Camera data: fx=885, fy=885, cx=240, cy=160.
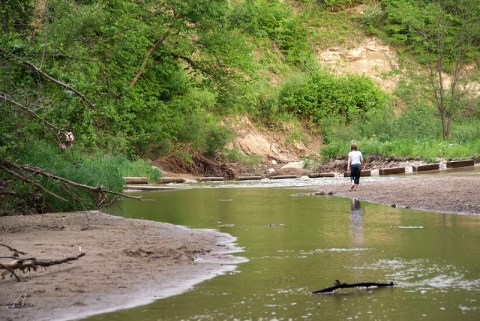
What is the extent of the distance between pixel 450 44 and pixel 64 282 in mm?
43629

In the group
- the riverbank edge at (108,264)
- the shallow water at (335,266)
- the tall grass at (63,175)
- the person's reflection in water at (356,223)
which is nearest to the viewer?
the shallow water at (335,266)

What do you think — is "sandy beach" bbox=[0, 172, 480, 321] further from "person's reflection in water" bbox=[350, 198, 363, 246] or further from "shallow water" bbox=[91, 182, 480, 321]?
"person's reflection in water" bbox=[350, 198, 363, 246]

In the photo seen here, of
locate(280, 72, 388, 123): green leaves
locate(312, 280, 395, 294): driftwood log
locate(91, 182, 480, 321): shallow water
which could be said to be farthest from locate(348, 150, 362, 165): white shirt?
locate(280, 72, 388, 123): green leaves

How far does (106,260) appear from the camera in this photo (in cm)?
1252

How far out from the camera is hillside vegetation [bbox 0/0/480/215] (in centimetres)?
3181

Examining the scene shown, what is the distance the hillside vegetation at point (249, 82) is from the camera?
31.8m

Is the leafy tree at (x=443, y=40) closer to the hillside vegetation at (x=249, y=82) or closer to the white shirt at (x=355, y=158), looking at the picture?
the hillside vegetation at (x=249, y=82)

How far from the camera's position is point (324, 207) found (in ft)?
70.7

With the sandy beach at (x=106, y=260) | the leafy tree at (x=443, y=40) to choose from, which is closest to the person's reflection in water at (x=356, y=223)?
the sandy beach at (x=106, y=260)

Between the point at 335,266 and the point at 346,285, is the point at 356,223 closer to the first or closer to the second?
the point at 335,266

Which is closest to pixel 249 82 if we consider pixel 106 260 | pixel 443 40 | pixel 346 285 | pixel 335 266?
pixel 443 40

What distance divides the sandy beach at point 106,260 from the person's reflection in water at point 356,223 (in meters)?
1.33

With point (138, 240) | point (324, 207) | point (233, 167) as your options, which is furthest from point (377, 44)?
point (138, 240)

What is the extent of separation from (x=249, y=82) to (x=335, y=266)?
3291cm
